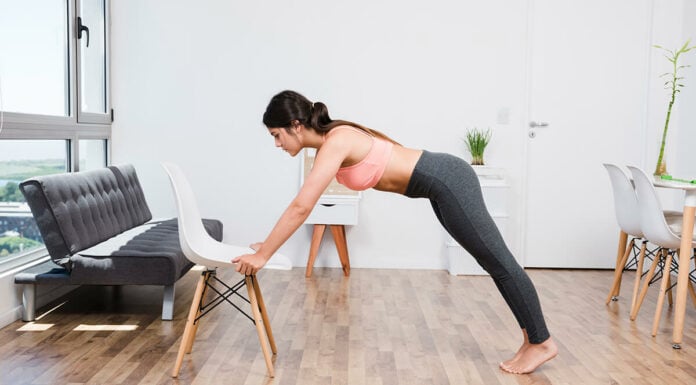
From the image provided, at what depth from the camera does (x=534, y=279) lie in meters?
5.67

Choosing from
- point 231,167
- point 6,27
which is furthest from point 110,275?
point 231,167

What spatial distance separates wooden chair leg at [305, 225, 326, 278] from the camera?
5590mm

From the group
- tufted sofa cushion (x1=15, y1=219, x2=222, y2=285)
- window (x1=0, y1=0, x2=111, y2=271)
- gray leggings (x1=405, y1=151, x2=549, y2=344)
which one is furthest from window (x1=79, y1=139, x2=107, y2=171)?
gray leggings (x1=405, y1=151, x2=549, y2=344)

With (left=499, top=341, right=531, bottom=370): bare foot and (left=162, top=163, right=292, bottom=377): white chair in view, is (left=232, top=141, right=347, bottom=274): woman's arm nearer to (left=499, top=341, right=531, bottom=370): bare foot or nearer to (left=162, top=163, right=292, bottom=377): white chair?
(left=162, top=163, right=292, bottom=377): white chair

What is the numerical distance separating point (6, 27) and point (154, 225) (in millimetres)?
1642

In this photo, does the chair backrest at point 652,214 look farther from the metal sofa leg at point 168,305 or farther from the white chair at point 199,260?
the metal sofa leg at point 168,305

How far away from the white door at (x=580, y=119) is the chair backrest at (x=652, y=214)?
74.0 inches

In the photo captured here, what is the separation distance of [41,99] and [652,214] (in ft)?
11.5

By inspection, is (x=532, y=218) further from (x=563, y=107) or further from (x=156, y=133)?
(x=156, y=133)

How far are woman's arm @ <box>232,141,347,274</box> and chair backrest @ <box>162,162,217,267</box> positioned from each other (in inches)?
13.4

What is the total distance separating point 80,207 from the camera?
14.4 ft

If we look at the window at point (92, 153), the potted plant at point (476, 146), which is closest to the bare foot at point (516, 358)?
the potted plant at point (476, 146)

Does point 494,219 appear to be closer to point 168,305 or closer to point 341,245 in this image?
point 341,245

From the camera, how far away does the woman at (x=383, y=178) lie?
3.03 metres
